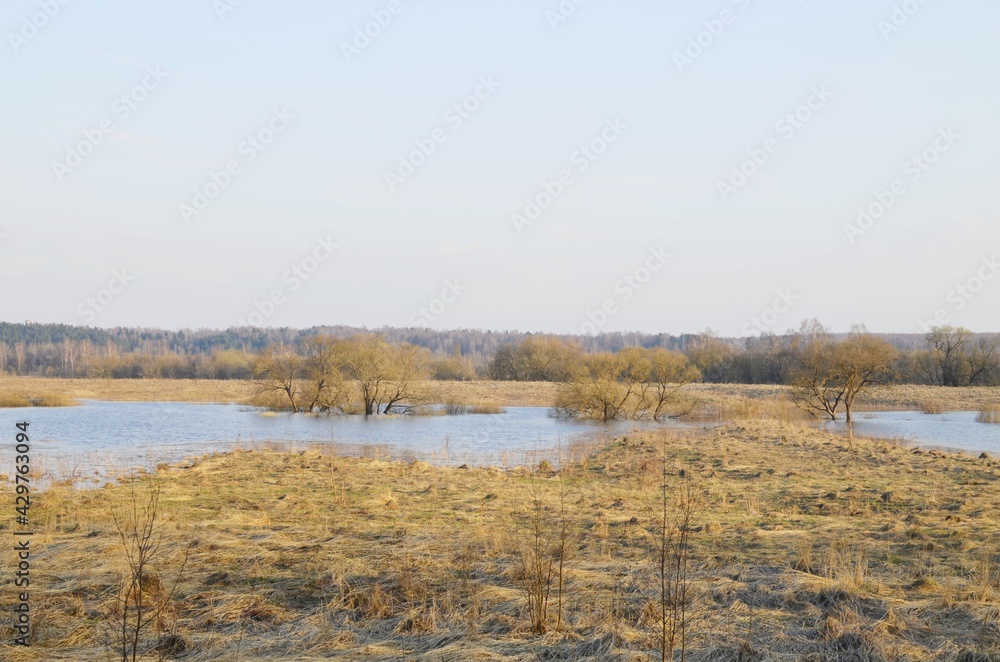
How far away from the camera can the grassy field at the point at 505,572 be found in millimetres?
5859

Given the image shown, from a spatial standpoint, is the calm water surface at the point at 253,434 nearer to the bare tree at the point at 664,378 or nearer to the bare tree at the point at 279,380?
the bare tree at the point at 279,380

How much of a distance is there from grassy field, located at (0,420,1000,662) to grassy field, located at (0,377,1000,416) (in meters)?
30.5

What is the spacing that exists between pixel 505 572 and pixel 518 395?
48025 mm

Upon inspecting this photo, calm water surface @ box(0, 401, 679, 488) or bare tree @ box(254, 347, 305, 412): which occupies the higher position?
bare tree @ box(254, 347, 305, 412)

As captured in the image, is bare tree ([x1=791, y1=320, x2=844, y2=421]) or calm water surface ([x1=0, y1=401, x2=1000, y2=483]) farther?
bare tree ([x1=791, y1=320, x2=844, y2=421])

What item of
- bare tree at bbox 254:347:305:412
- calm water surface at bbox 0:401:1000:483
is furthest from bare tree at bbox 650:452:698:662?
bare tree at bbox 254:347:305:412

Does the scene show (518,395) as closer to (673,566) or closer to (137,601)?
(673,566)

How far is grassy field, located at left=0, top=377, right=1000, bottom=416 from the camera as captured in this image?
152 feet

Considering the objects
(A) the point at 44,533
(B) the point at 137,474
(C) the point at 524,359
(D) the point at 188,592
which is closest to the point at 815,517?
(D) the point at 188,592

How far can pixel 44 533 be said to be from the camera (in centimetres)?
986

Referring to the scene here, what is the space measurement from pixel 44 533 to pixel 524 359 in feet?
212

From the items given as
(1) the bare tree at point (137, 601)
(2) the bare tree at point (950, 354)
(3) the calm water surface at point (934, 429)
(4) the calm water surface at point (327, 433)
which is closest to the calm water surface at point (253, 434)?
(4) the calm water surface at point (327, 433)

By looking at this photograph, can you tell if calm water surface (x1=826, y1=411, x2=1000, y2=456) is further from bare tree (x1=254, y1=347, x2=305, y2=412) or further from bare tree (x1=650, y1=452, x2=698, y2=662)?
bare tree (x1=254, y1=347, x2=305, y2=412)

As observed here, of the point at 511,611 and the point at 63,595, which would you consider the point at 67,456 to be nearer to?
the point at 63,595
